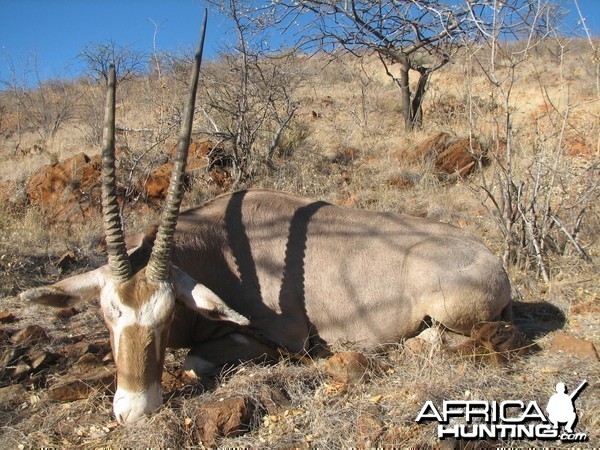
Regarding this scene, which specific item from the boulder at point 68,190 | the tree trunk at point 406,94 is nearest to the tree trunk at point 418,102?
the tree trunk at point 406,94

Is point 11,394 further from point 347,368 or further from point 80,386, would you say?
point 347,368

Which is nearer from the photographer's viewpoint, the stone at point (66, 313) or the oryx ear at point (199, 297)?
the oryx ear at point (199, 297)

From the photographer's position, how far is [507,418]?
12.1 ft

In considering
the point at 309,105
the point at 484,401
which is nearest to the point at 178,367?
the point at 484,401

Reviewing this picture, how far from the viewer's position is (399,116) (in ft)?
58.1

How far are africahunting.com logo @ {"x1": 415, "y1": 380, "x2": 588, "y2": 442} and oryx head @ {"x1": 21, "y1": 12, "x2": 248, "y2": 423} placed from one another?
1.53 meters

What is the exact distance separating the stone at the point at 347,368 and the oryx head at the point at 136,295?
2.87 ft

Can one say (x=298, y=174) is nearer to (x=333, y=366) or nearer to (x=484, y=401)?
(x=333, y=366)

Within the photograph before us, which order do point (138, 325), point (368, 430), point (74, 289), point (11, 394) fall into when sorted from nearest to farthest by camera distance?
1. point (368, 430)
2. point (138, 325)
3. point (74, 289)
4. point (11, 394)

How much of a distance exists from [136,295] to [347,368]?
5.63 ft

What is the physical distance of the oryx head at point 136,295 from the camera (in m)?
3.74

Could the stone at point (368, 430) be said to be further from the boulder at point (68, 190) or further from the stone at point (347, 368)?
the boulder at point (68, 190)

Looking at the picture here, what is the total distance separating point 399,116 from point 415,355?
1387 centimetres

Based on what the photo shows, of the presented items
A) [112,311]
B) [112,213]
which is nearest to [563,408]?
[112,311]
